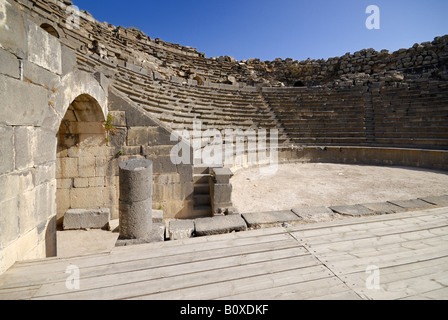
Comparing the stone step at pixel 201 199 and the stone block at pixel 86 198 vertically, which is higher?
the stone block at pixel 86 198

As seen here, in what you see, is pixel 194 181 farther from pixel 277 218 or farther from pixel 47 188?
pixel 47 188

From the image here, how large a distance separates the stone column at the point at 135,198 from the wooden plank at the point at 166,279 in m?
1.04

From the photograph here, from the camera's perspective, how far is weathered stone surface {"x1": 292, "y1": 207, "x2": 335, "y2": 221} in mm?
3190

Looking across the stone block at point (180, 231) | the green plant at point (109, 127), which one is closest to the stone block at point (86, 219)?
the green plant at point (109, 127)

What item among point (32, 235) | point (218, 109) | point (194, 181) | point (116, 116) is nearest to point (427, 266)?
point (32, 235)

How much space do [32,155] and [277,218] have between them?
3.25m

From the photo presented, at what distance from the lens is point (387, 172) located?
8836 millimetres

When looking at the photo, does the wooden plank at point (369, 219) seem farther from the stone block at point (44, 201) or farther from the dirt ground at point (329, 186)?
the stone block at point (44, 201)

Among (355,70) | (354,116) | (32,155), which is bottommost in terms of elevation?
(32,155)

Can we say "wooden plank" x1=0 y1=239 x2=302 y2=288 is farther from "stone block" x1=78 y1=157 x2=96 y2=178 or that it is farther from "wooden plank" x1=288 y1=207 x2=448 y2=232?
"stone block" x1=78 y1=157 x2=96 y2=178

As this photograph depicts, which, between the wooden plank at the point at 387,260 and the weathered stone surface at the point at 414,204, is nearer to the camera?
the wooden plank at the point at 387,260

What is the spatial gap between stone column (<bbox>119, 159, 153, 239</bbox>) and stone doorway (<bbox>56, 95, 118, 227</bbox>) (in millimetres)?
2453

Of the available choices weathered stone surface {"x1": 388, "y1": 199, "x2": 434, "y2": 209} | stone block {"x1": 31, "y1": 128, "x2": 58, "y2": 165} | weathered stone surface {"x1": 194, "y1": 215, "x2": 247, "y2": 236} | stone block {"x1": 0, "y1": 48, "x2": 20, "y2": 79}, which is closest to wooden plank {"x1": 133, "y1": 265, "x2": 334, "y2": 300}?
weathered stone surface {"x1": 194, "y1": 215, "x2": 247, "y2": 236}

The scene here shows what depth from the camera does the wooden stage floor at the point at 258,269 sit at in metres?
1.64
